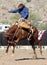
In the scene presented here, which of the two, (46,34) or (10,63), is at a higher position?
(10,63)

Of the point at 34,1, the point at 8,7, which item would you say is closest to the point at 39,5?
the point at 34,1

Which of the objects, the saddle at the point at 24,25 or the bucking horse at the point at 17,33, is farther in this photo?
the bucking horse at the point at 17,33

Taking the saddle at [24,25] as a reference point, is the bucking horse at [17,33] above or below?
below

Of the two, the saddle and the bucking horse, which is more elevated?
the saddle

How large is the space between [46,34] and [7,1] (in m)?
43.8

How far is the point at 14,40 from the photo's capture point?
51.5 feet

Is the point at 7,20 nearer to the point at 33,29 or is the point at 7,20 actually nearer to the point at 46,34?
the point at 46,34

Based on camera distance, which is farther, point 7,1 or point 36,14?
point 7,1

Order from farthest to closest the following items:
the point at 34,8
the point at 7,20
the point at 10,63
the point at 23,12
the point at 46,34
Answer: the point at 34,8 → the point at 7,20 → the point at 46,34 → the point at 23,12 → the point at 10,63

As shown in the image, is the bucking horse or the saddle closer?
the saddle

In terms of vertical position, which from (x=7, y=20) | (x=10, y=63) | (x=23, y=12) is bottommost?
(x=7, y=20)

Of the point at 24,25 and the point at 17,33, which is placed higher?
the point at 24,25

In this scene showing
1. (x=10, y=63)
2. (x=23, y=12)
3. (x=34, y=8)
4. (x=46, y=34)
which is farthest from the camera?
(x=34, y=8)

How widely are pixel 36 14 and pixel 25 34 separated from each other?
159ft
